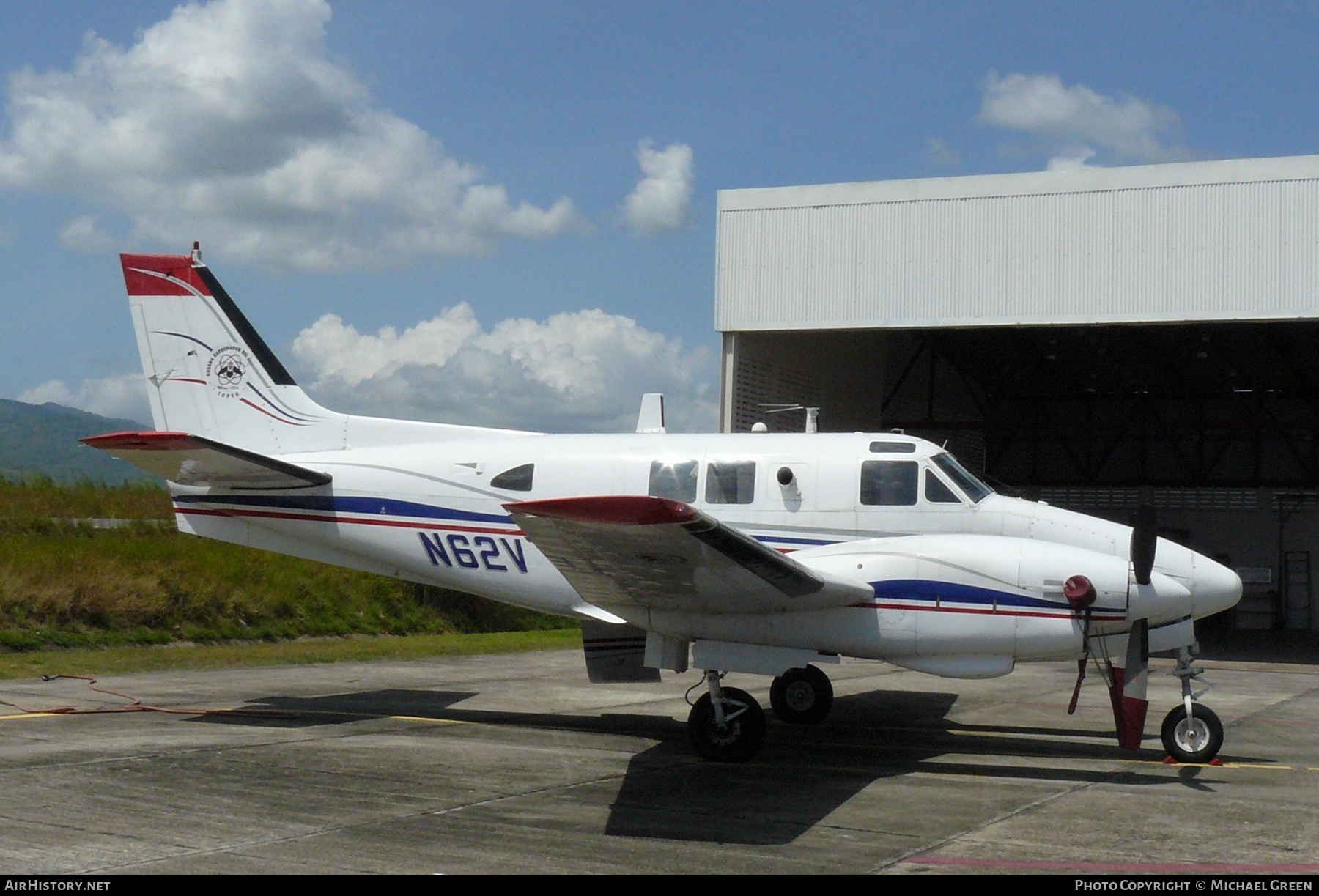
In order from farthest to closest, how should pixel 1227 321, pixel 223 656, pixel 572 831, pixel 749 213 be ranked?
pixel 749 213, pixel 1227 321, pixel 223 656, pixel 572 831

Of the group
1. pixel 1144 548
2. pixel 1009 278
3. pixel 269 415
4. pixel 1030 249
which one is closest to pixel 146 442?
pixel 269 415

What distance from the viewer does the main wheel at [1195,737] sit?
991cm

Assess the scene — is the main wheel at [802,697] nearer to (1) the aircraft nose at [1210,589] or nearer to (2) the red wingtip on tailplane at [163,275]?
(1) the aircraft nose at [1210,589]

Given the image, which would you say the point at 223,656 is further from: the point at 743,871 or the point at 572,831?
the point at 743,871

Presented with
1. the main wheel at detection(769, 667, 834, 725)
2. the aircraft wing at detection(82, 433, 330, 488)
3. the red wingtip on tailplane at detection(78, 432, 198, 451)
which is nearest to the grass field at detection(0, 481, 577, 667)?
the aircraft wing at detection(82, 433, 330, 488)

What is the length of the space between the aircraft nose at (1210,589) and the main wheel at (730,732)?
12.1ft

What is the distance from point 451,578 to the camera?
12.0 meters

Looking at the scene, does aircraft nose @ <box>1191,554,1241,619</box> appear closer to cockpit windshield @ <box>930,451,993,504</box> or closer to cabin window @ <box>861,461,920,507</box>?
cockpit windshield @ <box>930,451,993,504</box>

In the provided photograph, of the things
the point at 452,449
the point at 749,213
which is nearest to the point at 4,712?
the point at 452,449

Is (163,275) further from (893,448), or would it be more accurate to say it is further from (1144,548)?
(1144,548)

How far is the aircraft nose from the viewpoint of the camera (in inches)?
385

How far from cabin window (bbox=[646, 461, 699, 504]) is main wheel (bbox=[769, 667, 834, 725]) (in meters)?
2.38

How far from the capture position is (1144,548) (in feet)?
31.2

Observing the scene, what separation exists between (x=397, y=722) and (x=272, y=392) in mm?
4035
